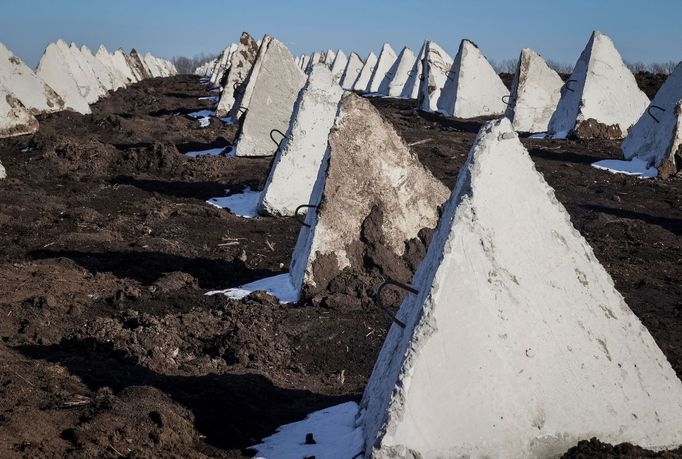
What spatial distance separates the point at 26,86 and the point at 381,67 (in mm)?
19939

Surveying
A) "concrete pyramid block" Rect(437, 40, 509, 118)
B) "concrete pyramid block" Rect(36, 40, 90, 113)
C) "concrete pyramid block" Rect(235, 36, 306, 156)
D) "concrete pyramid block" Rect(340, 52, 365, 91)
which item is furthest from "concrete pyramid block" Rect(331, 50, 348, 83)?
"concrete pyramid block" Rect(235, 36, 306, 156)

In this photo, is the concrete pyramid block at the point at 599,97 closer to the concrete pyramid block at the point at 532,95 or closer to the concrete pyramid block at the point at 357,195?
the concrete pyramid block at the point at 532,95

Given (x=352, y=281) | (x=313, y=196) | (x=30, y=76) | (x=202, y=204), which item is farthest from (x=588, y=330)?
(x=30, y=76)

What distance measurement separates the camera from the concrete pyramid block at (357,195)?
21.1 feet

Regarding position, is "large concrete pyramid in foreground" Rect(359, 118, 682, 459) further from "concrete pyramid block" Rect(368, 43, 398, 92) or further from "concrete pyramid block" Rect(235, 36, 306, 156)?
"concrete pyramid block" Rect(368, 43, 398, 92)

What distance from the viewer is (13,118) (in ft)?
55.8

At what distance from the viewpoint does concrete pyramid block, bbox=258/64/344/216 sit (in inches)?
362

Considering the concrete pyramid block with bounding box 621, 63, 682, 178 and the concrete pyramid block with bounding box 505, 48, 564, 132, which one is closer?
the concrete pyramid block with bounding box 621, 63, 682, 178

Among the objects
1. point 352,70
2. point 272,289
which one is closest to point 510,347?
point 272,289

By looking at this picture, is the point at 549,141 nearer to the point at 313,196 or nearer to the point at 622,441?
the point at 313,196

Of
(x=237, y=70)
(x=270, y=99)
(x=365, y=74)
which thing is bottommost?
(x=270, y=99)

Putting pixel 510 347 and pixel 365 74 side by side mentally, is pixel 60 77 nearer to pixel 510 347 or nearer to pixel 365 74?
pixel 365 74

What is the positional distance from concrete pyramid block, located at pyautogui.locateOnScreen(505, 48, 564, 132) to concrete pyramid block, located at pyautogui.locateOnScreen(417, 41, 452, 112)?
4.10 m

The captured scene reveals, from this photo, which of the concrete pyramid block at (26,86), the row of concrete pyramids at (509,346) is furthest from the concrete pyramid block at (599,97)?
the row of concrete pyramids at (509,346)
